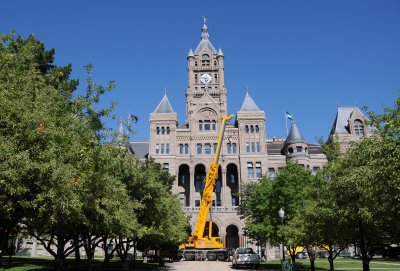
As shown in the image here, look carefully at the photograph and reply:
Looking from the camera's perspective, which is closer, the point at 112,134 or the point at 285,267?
the point at 112,134

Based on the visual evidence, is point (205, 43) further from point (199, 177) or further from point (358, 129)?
point (358, 129)

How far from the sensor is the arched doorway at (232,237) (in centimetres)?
7200

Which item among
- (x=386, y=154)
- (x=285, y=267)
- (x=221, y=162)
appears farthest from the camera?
(x=221, y=162)

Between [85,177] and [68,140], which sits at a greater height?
[68,140]

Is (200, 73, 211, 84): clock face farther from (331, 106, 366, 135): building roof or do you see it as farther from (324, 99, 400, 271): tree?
(324, 99, 400, 271): tree

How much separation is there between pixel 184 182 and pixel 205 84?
2100 cm

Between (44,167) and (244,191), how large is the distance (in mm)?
46648

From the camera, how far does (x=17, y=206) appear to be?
46.7 ft

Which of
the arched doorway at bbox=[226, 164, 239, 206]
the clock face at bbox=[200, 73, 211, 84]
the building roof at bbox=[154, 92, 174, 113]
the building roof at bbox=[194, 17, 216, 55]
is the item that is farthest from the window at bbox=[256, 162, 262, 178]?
the building roof at bbox=[194, 17, 216, 55]

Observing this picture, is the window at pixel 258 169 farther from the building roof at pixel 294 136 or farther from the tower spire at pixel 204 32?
the tower spire at pixel 204 32

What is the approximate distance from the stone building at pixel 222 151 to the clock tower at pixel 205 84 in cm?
19

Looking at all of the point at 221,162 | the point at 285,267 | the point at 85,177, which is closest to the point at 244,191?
the point at 221,162

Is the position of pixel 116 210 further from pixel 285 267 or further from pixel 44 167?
pixel 285 267

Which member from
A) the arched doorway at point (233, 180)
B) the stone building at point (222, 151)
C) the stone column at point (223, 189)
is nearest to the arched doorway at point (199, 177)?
the stone building at point (222, 151)
